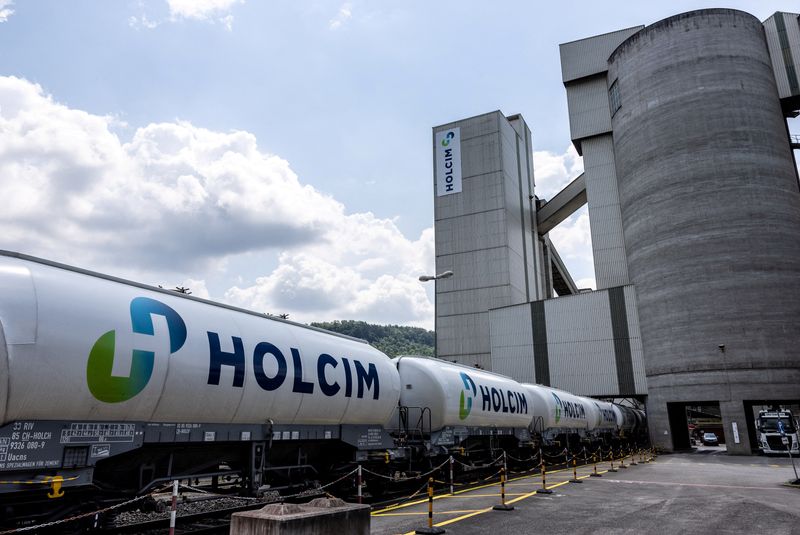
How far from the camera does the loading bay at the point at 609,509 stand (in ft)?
35.2

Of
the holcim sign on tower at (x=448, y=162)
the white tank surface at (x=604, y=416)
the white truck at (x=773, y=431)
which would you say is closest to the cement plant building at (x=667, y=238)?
the white truck at (x=773, y=431)

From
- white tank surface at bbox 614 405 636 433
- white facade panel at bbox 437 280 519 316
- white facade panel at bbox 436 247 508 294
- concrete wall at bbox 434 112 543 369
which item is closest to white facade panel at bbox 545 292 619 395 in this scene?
white tank surface at bbox 614 405 636 433

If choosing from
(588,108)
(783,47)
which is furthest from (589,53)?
(783,47)

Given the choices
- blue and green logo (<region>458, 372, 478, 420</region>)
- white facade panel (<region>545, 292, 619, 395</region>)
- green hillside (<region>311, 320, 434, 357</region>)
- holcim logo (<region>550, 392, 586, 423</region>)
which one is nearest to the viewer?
blue and green logo (<region>458, 372, 478, 420</region>)

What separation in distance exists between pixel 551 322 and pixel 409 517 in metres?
39.0

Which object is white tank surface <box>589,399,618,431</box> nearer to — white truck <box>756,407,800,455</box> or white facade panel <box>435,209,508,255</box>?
white truck <box>756,407,800,455</box>

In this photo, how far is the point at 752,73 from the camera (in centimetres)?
4344

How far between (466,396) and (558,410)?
35.7 ft

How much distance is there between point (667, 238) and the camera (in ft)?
141

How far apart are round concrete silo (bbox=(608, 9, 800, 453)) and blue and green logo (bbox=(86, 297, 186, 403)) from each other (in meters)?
41.4

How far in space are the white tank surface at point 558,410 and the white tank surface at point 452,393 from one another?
4.14 meters

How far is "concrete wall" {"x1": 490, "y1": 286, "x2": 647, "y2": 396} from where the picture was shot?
147 ft

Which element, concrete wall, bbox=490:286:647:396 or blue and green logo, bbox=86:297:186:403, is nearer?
blue and green logo, bbox=86:297:186:403

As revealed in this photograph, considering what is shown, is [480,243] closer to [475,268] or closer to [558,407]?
[475,268]
